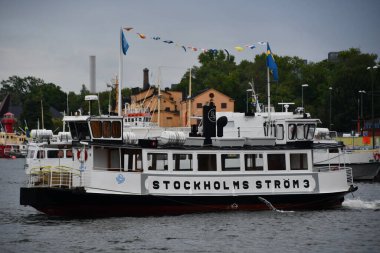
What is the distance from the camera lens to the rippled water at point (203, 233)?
35469 mm

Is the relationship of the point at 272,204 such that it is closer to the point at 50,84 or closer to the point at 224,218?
the point at 224,218

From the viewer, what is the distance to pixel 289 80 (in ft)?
462

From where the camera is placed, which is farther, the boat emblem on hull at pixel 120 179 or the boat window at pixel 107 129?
the boat window at pixel 107 129

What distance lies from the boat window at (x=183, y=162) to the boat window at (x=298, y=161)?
5.68 meters

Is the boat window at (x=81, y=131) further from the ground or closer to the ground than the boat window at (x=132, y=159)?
further from the ground

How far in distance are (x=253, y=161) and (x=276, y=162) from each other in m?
1.23

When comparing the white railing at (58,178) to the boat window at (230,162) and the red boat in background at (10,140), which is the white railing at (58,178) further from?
the red boat in background at (10,140)

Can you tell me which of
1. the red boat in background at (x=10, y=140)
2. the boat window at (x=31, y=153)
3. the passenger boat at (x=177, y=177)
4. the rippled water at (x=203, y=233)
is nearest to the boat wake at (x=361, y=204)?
the rippled water at (x=203, y=233)

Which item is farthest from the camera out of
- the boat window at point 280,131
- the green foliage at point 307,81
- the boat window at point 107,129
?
the green foliage at point 307,81

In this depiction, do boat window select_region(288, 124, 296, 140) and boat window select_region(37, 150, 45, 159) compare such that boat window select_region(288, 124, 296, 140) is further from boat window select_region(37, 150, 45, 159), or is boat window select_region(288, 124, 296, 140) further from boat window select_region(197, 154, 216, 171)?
boat window select_region(37, 150, 45, 159)

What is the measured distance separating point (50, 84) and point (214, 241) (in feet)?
536

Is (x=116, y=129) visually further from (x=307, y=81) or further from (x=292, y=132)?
(x=307, y=81)

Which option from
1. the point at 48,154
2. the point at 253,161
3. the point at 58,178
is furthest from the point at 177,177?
the point at 48,154

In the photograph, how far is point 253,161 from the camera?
149 ft
